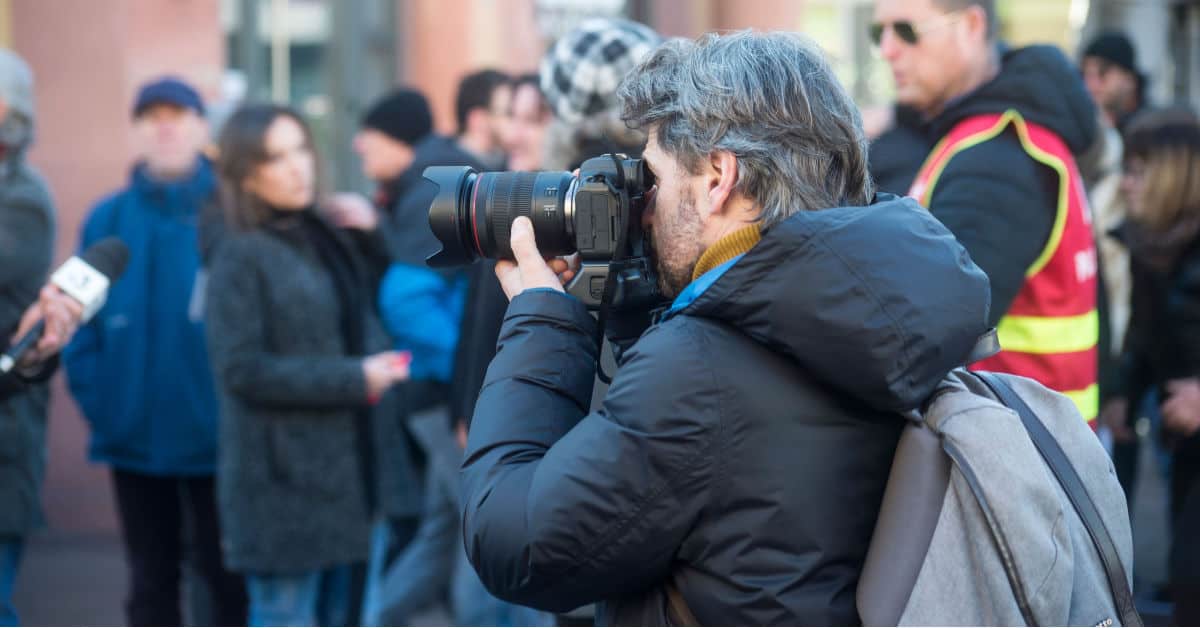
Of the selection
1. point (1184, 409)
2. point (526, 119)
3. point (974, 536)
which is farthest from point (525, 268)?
point (526, 119)

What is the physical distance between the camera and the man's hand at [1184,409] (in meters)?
4.29

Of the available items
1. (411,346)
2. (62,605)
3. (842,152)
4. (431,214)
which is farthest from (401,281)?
(842,152)

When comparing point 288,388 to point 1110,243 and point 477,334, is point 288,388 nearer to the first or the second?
point 477,334

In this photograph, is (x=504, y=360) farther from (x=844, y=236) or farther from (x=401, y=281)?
(x=401, y=281)

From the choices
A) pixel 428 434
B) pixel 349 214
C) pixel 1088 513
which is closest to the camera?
pixel 1088 513

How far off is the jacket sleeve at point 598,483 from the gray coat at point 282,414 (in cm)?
222

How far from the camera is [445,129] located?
332 inches

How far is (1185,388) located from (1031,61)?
1542mm

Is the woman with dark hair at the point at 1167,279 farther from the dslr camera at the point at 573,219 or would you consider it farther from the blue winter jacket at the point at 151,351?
the blue winter jacket at the point at 151,351

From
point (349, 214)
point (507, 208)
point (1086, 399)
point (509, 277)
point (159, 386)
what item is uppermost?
point (507, 208)

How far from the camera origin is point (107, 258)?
11.7ft

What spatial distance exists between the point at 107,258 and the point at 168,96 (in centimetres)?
173

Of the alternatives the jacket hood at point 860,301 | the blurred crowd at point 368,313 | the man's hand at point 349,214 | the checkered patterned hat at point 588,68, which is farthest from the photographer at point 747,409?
the man's hand at point 349,214

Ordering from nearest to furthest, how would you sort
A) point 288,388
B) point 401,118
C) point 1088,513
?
point 1088,513, point 288,388, point 401,118
